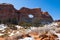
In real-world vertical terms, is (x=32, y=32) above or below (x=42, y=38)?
above

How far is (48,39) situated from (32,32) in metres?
4.46

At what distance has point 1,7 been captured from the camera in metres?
84.4

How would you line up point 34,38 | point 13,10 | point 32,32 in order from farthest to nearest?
point 13,10
point 32,32
point 34,38

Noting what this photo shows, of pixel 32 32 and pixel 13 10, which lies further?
pixel 13 10

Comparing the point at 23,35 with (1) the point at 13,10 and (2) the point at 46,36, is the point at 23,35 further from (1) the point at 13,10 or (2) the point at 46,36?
(1) the point at 13,10

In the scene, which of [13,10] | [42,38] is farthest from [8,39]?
[13,10]

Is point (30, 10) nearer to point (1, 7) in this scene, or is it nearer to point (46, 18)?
point (46, 18)

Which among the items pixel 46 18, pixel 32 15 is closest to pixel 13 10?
pixel 32 15

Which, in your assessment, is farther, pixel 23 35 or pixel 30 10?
pixel 30 10

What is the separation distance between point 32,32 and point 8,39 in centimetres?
444

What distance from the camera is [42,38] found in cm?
1425

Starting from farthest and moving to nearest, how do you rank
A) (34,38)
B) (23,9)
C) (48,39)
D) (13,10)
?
(23,9), (13,10), (34,38), (48,39)

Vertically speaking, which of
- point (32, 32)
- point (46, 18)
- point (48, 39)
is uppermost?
point (46, 18)

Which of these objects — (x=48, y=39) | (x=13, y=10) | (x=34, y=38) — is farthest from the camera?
(x=13, y=10)
